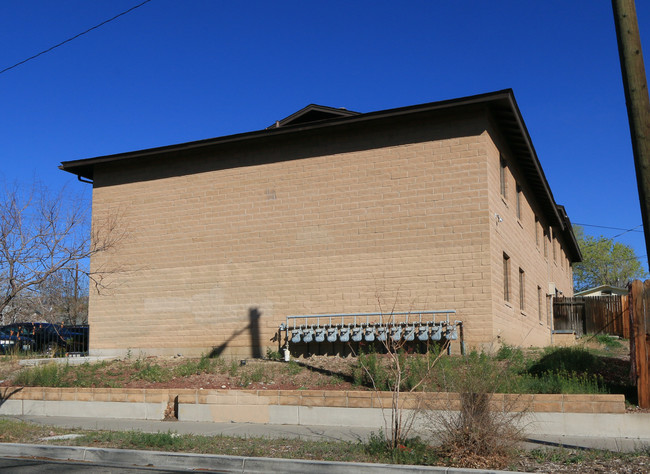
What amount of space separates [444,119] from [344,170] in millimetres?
3080

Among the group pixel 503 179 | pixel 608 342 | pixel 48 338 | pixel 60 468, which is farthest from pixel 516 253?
pixel 48 338

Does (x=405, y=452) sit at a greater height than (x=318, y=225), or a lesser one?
lesser

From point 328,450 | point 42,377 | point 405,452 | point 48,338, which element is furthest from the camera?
point 48,338

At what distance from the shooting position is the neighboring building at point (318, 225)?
56.6 feet

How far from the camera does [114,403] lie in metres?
13.8

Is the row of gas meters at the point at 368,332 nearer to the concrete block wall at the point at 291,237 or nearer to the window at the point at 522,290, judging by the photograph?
the concrete block wall at the point at 291,237

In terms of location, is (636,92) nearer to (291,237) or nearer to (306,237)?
(306,237)

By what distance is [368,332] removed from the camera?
17.5m

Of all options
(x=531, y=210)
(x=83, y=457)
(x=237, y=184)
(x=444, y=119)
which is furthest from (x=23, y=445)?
(x=531, y=210)

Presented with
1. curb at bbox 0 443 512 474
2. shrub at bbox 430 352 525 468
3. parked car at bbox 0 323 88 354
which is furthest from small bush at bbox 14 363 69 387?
shrub at bbox 430 352 525 468

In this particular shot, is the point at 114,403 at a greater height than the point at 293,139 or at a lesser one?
lesser

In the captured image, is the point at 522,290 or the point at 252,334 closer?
the point at 252,334

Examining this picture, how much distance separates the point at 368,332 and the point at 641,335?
7916 mm

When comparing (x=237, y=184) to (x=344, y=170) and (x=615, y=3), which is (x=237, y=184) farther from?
(x=615, y=3)
